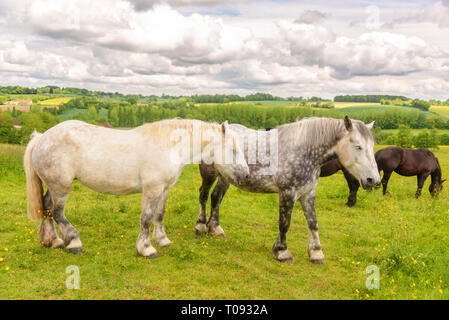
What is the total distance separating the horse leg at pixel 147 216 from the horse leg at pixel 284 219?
2.31 m

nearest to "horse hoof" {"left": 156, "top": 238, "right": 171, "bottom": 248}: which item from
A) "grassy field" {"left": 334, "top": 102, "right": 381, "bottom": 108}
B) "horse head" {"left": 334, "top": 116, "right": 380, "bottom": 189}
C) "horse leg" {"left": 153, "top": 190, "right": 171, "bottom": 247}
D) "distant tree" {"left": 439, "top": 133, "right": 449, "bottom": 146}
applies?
"horse leg" {"left": 153, "top": 190, "right": 171, "bottom": 247}

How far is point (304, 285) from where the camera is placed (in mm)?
4902

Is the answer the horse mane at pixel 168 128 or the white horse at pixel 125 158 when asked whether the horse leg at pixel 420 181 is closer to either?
the white horse at pixel 125 158

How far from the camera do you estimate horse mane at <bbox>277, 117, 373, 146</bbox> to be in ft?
17.4

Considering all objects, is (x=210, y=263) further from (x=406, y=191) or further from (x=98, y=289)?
(x=406, y=191)

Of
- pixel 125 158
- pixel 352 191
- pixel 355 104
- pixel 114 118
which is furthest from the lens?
pixel 355 104

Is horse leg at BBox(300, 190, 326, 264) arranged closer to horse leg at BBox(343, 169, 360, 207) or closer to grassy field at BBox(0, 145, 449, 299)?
grassy field at BBox(0, 145, 449, 299)

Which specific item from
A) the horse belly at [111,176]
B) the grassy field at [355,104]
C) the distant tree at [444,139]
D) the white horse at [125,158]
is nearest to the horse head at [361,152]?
the white horse at [125,158]

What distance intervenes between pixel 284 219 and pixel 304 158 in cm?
124

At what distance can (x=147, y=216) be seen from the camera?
5.50 m

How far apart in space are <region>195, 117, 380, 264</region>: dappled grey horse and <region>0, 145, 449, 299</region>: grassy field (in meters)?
0.96

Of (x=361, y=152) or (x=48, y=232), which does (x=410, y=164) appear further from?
(x=48, y=232)

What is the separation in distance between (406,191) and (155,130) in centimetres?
1196

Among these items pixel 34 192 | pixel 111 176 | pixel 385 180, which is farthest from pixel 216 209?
pixel 385 180
